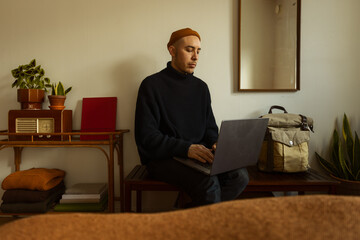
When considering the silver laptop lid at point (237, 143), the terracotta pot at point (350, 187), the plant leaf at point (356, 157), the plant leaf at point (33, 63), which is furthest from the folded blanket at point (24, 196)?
the plant leaf at point (356, 157)

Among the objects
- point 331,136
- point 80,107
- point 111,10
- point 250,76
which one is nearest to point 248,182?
point 250,76

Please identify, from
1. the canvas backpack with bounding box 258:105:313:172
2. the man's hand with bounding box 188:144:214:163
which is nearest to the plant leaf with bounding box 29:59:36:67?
the man's hand with bounding box 188:144:214:163

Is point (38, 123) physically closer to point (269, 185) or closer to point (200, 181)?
point (200, 181)

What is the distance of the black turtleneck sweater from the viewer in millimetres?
1246

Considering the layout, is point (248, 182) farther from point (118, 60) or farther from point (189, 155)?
point (118, 60)

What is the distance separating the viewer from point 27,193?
145cm

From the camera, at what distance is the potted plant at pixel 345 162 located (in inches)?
60.1

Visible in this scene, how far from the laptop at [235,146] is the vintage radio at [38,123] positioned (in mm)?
919

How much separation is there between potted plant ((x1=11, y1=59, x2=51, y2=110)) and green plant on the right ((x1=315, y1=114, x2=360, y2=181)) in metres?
2.12

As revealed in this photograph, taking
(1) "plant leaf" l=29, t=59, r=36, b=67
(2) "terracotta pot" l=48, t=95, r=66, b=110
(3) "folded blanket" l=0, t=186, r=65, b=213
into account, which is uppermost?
(1) "plant leaf" l=29, t=59, r=36, b=67

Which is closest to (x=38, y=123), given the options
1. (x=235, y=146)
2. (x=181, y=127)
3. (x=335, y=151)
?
(x=181, y=127)

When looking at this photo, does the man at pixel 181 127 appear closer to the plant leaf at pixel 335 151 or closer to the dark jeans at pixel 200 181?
the dark jeans at pixel 200 181

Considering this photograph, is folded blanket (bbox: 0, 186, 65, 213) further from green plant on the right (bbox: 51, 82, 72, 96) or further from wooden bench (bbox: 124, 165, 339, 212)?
green plant on the right (bbox: 51, 82, 72, 96)

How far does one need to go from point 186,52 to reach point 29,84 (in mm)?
1132
